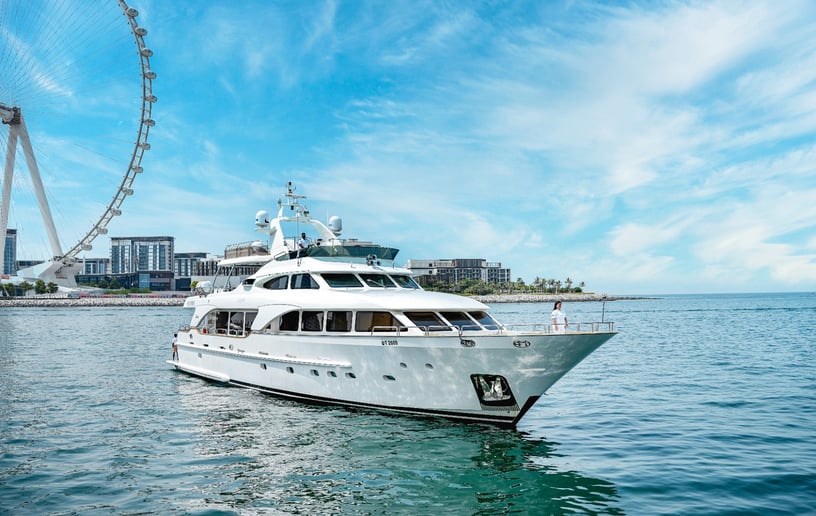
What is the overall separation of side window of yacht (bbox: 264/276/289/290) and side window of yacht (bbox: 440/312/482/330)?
594 centimetres

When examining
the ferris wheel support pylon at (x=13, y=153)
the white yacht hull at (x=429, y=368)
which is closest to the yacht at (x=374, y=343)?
the white yacht hull at (x=429, y=368)

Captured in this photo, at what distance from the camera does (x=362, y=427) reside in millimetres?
14320

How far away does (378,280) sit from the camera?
18.5m

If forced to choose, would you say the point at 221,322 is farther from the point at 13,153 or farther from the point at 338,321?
the point at 13,153

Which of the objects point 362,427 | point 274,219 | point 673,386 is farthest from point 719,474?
point 274,219

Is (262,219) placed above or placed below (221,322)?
above

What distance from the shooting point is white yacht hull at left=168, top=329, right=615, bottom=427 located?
1357 centimetres

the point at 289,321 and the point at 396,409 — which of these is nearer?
the point at 396,409

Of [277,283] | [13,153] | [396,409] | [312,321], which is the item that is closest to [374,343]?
[396,409]

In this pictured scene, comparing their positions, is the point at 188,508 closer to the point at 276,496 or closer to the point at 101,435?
the point at 276,496

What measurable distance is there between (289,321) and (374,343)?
13.1 ft

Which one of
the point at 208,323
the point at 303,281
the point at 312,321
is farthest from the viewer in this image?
the point at 208,323

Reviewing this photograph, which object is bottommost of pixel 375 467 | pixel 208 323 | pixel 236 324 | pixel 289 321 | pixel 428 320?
pixel 375 467

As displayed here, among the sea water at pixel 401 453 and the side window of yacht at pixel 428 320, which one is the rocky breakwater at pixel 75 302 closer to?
the sea water at pixel 401 453
